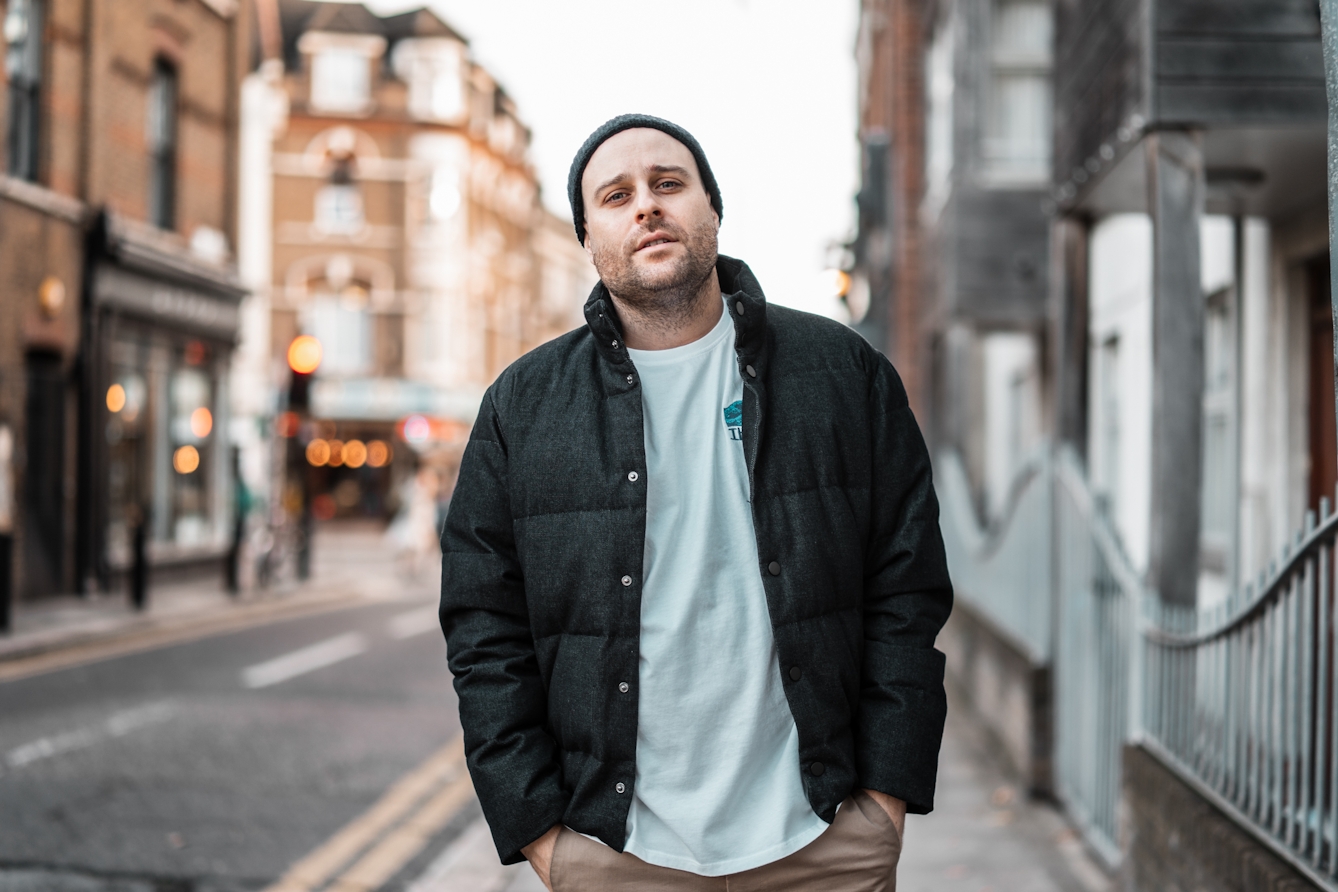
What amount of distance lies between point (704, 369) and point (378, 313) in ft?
137

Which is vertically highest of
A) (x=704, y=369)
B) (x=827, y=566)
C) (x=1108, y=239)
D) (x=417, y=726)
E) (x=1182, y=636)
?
(x=1108, y=239)

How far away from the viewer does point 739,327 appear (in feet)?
7.82

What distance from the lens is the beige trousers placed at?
225 centimetres

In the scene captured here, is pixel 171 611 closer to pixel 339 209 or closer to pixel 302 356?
pixel 302 356

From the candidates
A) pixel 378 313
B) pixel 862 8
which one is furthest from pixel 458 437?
pixel 862 8

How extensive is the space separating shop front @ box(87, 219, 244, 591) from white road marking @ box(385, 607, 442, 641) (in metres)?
2.81

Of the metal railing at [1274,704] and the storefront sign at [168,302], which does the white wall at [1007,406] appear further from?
the storefront sign at [168,302]

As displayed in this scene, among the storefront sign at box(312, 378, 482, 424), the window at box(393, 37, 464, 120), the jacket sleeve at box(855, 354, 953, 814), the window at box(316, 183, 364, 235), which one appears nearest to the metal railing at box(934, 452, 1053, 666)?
the jacket sleeve at box(855, 354, 953, 814)

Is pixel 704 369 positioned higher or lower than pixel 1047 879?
higher

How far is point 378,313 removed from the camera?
42.9 m

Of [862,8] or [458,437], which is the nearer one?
[862,8]

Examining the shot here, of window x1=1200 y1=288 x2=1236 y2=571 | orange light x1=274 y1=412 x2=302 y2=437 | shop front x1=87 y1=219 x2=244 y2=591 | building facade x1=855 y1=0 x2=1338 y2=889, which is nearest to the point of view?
building facade x1=855 y1=0 x2=1338 y2=889

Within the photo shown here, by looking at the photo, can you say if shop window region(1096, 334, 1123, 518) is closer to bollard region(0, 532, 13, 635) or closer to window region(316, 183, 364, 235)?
bollard region(0, 532, 13, 635)

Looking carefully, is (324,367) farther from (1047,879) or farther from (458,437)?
(1047,879)
